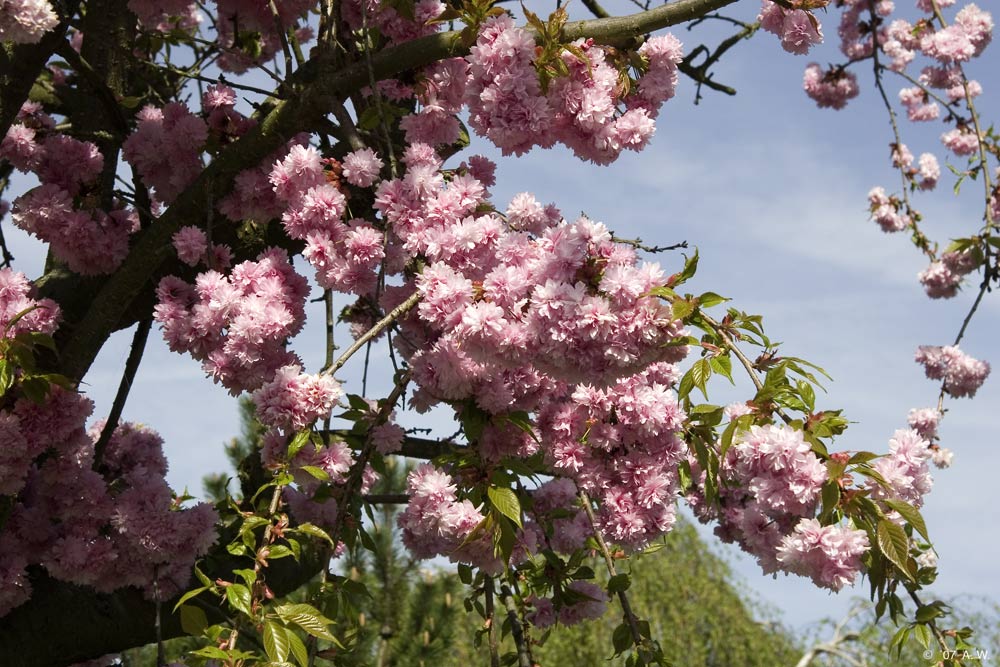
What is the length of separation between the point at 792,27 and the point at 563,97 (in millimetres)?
717

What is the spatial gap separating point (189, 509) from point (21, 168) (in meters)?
1.25

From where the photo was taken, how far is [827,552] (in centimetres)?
205

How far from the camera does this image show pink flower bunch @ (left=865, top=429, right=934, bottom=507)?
212 centimetres

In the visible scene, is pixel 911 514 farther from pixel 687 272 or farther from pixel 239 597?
pixel 239 597

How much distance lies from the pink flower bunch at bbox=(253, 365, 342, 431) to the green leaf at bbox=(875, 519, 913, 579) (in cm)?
119

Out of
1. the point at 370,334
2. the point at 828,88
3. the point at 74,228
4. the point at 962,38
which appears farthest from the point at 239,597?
the point at 828,88

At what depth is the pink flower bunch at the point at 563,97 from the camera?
2.41m

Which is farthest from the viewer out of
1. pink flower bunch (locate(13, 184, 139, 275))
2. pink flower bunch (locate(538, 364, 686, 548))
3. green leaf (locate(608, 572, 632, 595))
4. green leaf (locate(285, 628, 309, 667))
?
pink flower bunch (locate(13, 184, 139, 275))

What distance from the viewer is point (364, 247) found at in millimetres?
2494

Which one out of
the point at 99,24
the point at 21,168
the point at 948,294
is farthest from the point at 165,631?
the point at 948,294

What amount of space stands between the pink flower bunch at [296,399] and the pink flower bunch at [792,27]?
61.4 inches

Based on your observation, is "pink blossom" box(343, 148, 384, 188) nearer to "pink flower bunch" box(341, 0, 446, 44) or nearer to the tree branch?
the tree branch

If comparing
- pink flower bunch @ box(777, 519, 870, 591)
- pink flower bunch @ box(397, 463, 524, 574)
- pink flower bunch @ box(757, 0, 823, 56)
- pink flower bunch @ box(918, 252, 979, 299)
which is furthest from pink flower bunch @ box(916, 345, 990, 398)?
pink flower bunch @ box(397, 463, 524, 574)

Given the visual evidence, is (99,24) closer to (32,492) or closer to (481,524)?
(32,492)
